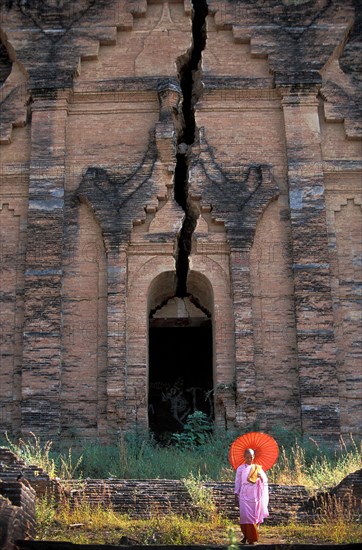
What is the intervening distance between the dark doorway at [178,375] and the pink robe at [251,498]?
10.1 metres

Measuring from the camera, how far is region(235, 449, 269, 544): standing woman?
10.9m

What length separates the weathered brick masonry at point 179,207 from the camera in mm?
17547

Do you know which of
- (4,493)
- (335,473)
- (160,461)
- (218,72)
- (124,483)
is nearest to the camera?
(4,493)

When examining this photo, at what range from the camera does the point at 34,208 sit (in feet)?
60.9

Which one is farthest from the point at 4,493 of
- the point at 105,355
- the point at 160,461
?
the point at 105,355

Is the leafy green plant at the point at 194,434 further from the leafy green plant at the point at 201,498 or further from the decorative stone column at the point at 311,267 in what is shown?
the leafy green plant at the point at 201,498

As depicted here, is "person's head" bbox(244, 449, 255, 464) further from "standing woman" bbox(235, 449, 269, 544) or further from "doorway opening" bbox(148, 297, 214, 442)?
"doorway opening" bbox(148, 297, 214, 442)

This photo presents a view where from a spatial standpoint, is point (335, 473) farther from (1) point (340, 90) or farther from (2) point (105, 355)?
(1) point (340, 90)

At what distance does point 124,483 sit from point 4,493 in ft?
8.81

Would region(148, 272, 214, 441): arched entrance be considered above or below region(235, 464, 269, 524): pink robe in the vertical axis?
above

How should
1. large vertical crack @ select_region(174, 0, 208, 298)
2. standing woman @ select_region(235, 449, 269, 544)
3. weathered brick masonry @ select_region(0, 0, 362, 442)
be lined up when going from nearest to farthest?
standing woman @ select_region(235, 449, 269, 544), weathered brick masonry @ select_region(0, 0, 362, 442), large vertical crack @ select_region(174, 0, 208, 298)

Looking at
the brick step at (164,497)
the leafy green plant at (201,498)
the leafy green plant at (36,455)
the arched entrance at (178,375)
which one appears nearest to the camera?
the leafy green plant at (201,498)

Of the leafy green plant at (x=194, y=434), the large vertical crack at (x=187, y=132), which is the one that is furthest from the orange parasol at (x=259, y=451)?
the large vertical crack at (x=187, y=132)

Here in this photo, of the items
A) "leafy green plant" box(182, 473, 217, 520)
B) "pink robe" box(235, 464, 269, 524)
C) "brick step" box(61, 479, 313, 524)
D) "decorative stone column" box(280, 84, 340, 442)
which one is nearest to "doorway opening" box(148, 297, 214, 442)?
"decorative stone column" box(280, 84, 340, 442)
